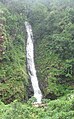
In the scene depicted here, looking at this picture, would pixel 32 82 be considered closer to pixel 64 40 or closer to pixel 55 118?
pixel 64 40

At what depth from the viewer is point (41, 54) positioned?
4881 cm

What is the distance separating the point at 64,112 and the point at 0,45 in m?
23.6

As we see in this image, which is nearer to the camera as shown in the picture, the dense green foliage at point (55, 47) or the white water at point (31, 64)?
the white water at point (31, 64)

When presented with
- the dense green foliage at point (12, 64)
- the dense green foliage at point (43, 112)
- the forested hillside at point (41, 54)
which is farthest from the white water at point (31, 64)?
the dense green foliage at point (43, 112)

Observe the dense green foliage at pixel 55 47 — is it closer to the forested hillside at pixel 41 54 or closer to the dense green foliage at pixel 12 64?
the forested hillside at pixel 41 54

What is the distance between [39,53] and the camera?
4959 centimetres

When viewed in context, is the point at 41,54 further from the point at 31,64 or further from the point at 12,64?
the point at 12,64

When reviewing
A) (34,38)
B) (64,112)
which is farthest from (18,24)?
(64,112)

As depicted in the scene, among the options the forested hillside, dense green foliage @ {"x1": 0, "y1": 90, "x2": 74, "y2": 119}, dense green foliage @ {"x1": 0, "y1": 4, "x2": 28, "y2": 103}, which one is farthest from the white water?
dense green foliage @ {"x1": 0, "y1": 90, "x2": 74, "y2": 119}

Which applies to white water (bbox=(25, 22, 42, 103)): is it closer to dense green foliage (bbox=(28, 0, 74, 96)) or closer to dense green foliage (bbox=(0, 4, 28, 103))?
dense green foliage (bbox=(28, 0, 74, 96))

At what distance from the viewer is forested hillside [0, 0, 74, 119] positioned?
39094 mm

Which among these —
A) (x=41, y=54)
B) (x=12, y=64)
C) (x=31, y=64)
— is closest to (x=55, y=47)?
(x=41, y=54)

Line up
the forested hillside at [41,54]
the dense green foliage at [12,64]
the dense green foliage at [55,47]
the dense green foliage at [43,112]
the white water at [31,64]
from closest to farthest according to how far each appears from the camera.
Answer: the dense green foliage at [43,112] → the dense green foliage at [12,64] → the forested hillside at [41,54] → the white water at [31,64] → the dense green foliage at [55,47]

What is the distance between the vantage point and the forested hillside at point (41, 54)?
39.1 meters
